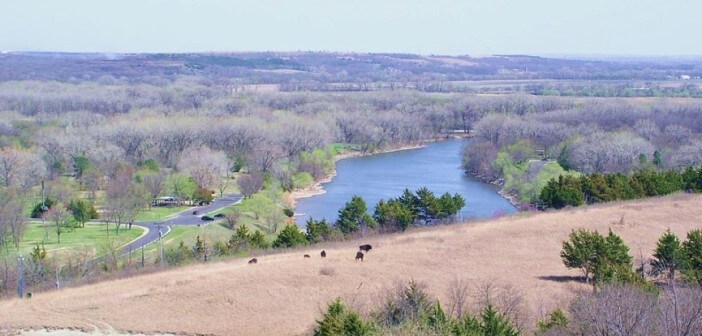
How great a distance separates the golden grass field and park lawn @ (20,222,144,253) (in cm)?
962

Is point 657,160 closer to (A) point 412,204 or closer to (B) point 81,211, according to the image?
(A) point 412,204

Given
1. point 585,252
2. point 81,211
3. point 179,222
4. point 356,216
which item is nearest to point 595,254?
point 585,252

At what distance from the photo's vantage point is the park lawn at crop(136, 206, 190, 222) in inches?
1537

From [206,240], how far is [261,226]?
509cm

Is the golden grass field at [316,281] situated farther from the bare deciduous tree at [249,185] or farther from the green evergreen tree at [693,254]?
the bare deciduous tree at [249,185]

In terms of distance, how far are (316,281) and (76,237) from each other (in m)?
16.4

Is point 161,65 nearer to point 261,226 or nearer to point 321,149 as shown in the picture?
point 321,149

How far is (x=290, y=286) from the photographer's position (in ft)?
67.2

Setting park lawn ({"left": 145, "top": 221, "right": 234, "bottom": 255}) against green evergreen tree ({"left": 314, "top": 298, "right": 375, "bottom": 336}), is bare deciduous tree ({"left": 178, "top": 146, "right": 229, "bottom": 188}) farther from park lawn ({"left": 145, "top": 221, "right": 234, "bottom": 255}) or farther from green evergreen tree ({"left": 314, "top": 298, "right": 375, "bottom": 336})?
green evergreen tree ({"left": 314, "top": 298, "right": 375, "bottom": 336})

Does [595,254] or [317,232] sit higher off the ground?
[595,254]

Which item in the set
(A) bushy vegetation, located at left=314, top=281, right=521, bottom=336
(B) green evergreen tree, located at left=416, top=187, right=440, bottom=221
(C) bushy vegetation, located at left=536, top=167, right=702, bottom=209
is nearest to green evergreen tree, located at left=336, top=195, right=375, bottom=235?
(B) green evergreen tree, located at left=416, top=187, right=440, bottom=221

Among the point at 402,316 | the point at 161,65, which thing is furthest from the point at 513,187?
the point at 161,65

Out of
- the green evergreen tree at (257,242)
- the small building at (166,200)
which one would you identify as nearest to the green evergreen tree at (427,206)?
the green evergreen tree at (257,242)

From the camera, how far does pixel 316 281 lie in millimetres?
20812
